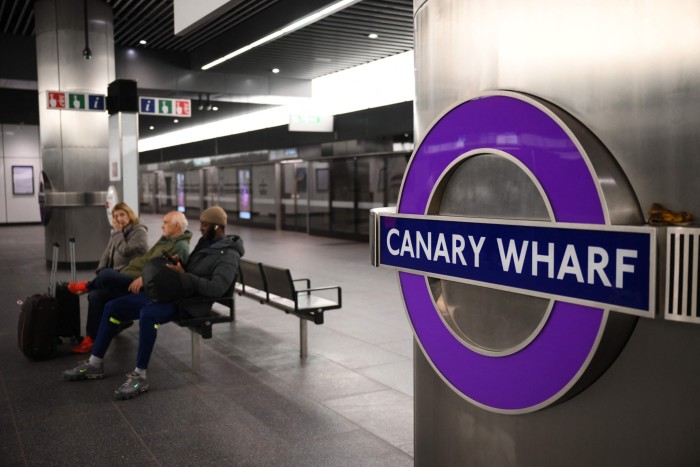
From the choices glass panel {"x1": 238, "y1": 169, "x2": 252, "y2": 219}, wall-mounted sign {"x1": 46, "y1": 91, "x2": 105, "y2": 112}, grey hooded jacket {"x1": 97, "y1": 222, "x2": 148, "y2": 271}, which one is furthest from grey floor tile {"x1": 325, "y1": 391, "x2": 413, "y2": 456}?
glass panel {"x1": 238, "y1": 169, "x2": 252, "y2": 219}

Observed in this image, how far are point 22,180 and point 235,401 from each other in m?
23.4

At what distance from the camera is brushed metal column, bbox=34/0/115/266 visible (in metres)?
11.9

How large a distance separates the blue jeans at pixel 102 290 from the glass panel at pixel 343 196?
12.1 m

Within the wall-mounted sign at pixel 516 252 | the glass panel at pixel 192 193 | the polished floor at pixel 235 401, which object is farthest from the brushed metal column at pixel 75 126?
the glass panel at pixel 192 193

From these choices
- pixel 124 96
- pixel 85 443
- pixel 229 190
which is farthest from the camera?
pixel 229 190

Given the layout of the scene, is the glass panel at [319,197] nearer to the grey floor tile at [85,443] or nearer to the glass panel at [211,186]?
the glass panel at [211,186]

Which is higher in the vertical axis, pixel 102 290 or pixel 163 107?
pixel 163 107

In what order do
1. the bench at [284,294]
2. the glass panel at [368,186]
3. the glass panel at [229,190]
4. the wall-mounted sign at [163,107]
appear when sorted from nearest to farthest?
the bench at [284,294] → the wall-mounted sign at [163,107] → the glass panel at [368,186] → the glass panel at [229,190]

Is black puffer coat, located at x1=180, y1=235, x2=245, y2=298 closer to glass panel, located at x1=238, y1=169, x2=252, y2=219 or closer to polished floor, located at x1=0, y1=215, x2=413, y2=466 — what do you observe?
polished floor, located at x1=0, y1=215, x2=413, y2=466

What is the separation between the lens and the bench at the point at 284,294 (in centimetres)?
565

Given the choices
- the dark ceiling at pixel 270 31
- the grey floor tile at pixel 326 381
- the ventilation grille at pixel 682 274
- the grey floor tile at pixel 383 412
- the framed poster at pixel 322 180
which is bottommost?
the grey floor tile at pixel 383 412

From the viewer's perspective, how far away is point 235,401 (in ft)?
15.2

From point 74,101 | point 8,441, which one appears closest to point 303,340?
point 8,441

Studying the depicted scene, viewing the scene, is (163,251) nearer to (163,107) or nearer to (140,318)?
(140,318)
